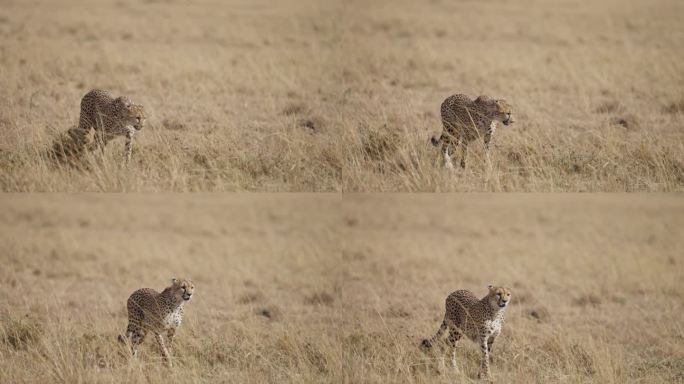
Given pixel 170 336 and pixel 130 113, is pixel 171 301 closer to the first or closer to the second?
pixel 170 336

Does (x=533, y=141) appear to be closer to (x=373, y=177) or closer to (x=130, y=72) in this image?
(x=373, y=177)

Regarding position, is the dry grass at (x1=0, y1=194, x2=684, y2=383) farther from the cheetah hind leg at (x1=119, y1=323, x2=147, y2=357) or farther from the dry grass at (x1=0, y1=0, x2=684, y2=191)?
the dry grass at (x1=0, y1=0, x2=684, y2=191)

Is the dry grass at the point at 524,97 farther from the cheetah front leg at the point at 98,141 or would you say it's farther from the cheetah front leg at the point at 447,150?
the cheetah front leg at the point at 98,141

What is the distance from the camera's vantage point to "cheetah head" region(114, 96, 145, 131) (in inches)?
270

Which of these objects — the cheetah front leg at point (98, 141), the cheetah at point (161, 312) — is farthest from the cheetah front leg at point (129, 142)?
the cheetah at point (161, 312)

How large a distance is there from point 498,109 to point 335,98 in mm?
2249

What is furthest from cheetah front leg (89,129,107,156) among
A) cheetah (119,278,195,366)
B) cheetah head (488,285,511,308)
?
cheetah head (488,285,511,308)

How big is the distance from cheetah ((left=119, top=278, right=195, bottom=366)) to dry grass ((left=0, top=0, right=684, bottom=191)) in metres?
0.71

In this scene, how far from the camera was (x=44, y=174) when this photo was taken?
6918 millimetres

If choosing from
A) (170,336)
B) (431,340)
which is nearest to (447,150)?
(431,340)

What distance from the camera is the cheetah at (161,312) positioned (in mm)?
6977

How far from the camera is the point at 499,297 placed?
21.9 feet

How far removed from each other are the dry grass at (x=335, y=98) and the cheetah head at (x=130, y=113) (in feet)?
0.94

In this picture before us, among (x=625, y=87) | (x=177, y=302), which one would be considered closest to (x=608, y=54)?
(x=625, y=87)
